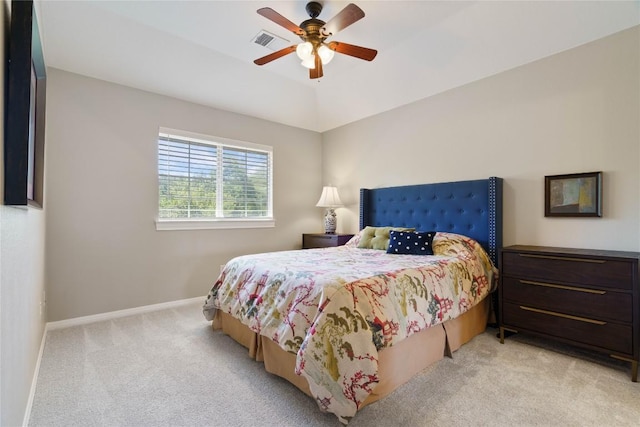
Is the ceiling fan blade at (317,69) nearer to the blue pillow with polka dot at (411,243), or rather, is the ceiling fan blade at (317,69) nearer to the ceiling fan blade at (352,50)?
the ceiling fan blade at (352,50)

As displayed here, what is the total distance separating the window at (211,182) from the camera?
12.0 feet

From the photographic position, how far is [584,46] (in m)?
2.59

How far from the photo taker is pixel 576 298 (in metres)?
2.25

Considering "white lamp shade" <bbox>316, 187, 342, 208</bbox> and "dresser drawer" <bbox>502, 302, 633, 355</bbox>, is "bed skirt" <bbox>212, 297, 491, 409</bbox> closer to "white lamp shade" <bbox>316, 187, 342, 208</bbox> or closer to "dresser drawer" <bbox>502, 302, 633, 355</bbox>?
"dresser drawer" <bbox>502, 302, 633, 355</bbox>

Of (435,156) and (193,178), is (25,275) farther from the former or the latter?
(435,156)

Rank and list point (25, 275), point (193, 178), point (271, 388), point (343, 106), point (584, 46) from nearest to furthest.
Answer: point (25, 275) → point (271, 388) → point (584, 46) → point (193, 178) → point (343, 106)

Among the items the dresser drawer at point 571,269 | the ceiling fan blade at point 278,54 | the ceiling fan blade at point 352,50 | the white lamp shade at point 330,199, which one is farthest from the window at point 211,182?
the dresser drawer at point 571,269

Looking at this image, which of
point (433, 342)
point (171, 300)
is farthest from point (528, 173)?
point (171, 300)

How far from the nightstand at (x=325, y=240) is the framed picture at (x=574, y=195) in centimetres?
234

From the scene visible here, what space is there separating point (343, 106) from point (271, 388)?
375 centimetres

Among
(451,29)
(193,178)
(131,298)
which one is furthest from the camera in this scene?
(193,178)

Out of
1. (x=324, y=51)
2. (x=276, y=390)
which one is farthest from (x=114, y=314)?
(x=324, y=51)

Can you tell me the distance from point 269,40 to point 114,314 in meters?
3.34

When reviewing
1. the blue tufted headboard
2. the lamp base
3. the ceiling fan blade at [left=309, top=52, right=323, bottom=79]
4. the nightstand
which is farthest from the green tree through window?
the ceiling fan blade at [left=309, top=52, right=323, bottom=79]
